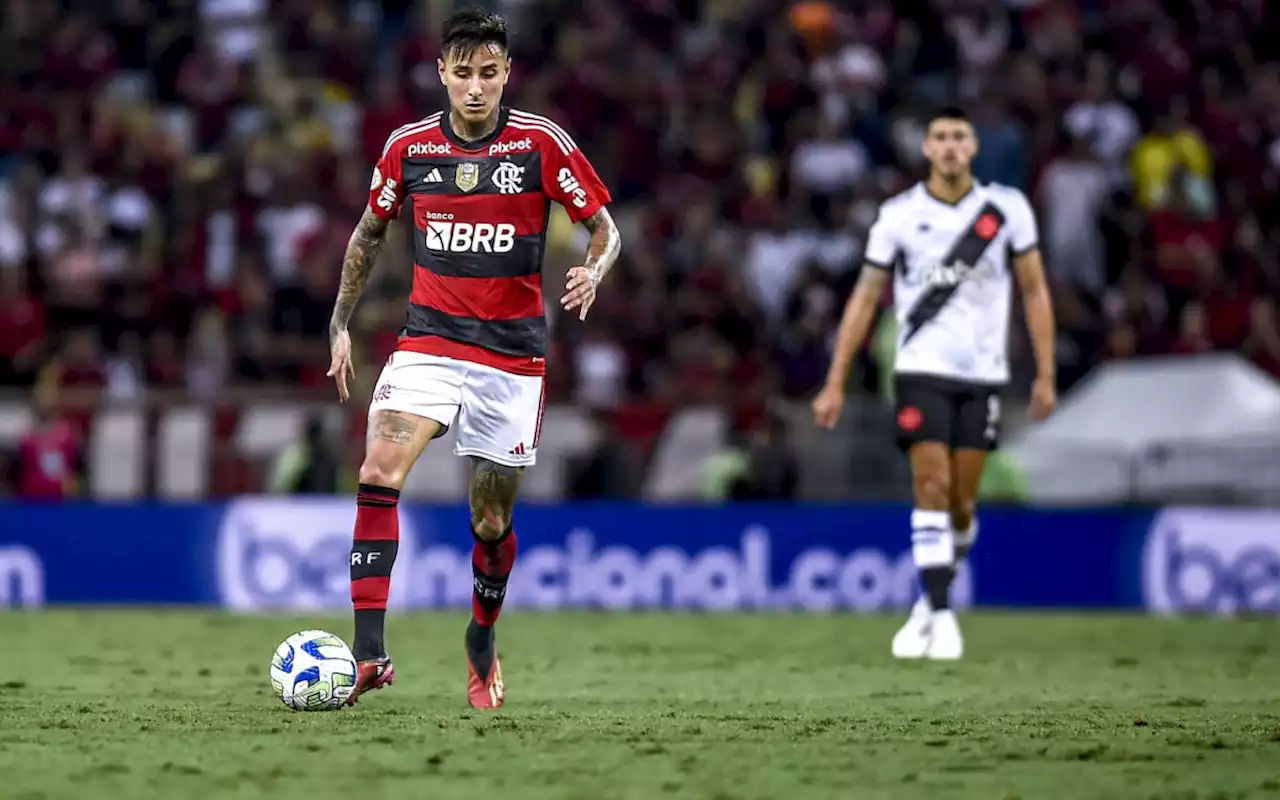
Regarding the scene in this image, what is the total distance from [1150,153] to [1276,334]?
258cm

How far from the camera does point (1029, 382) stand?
18609 millimetres

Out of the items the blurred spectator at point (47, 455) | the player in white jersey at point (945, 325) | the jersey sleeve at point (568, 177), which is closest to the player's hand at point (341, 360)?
the jersey sleeve at point (568, 177)

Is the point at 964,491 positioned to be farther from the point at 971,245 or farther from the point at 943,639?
Result: the point at 971,245

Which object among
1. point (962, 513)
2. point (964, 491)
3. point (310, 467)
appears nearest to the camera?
point (964, 491)

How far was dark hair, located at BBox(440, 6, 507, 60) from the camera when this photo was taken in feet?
27.0

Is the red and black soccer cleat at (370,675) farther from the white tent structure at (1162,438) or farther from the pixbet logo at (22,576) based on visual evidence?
the white tent structure at (1162,438)

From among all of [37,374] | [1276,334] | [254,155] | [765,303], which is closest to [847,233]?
[765,303]

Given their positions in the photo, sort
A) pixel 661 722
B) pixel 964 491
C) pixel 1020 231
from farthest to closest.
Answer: pixel 964 491, pixel 1020 231, pixel 661 722

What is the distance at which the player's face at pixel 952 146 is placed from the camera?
38.0 ft

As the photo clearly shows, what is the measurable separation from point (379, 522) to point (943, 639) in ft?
13.9

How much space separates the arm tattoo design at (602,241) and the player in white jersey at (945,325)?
10.8 ft

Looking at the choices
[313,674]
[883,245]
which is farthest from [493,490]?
[883,245]

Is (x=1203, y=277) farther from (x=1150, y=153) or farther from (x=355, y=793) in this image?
(x=355, y=793)

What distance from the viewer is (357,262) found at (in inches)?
337
